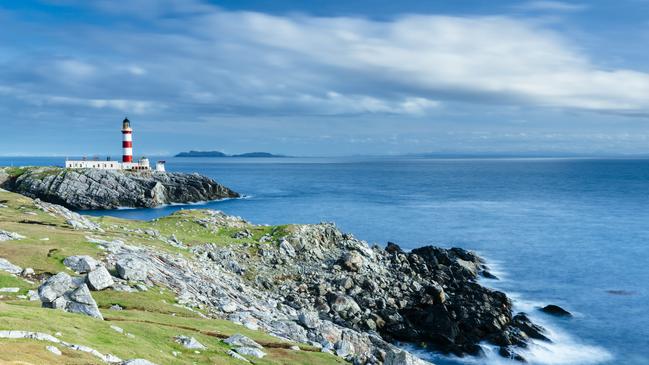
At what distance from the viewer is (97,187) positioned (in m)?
151

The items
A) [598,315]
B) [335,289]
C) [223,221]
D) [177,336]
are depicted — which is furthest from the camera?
[223,221]

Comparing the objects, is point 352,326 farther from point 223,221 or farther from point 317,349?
point 223,221

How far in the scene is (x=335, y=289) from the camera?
59.8m

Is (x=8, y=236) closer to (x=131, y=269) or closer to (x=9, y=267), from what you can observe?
(x=9, y=267)

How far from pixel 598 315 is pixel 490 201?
116 metres

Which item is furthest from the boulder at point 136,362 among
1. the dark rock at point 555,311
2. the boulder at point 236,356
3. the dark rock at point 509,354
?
the dark rock at point 555,311

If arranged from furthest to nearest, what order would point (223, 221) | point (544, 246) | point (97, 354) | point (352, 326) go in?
point (544, 246), point (223, 221), point (352, 326), point (97, 354)

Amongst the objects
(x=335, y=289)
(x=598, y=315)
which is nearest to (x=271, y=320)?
(x=335, y=289)

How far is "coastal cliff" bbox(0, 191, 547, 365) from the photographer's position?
29859 millimetres

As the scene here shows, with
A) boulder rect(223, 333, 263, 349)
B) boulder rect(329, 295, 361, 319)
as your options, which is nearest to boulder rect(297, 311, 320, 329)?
boulder rect(223, 333, 263, 349)

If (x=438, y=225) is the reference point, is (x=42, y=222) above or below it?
above

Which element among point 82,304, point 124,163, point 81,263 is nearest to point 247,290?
point 81,263

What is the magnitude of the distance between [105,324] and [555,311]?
180 ft

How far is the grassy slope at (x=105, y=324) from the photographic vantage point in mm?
22492
